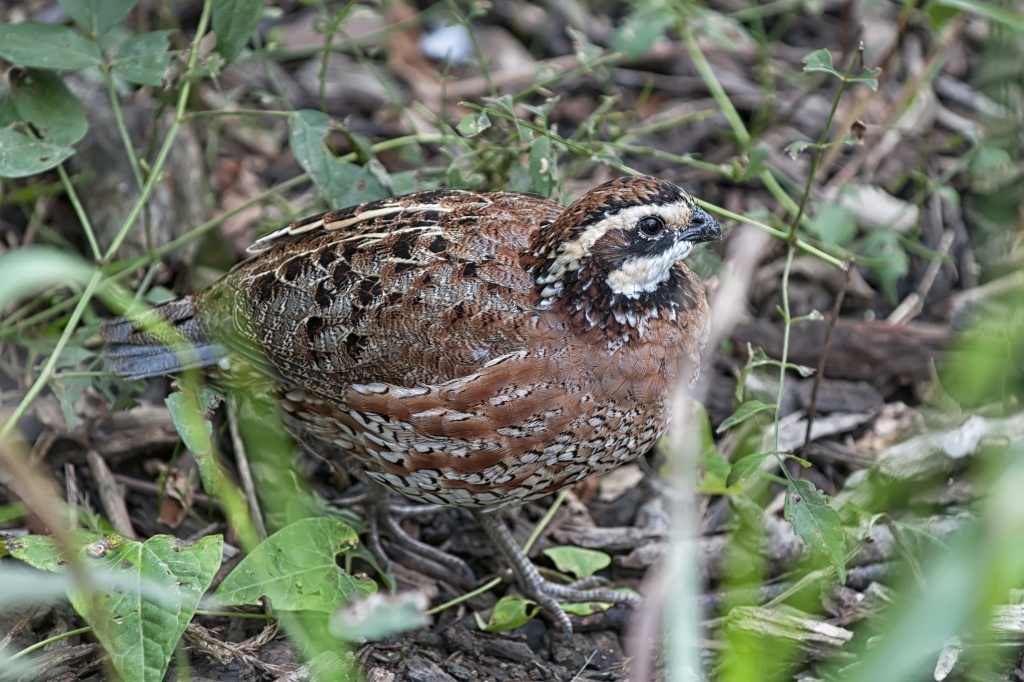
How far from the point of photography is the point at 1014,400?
3955 mm

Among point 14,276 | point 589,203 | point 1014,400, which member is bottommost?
point 1014,400

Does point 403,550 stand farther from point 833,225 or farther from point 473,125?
point 833,225

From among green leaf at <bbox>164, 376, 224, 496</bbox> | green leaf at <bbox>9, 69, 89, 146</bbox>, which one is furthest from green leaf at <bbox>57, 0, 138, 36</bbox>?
green leaf at <bbox>164, 376, 224, 496</bbox>

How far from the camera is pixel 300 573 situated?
321 cm

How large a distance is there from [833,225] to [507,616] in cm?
214

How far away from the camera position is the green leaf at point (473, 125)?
339 cm

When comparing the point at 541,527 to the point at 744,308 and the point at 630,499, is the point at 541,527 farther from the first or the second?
the point at 744,308

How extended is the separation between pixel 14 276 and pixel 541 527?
248 centimetres

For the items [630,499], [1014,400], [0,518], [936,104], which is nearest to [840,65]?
[936,104]

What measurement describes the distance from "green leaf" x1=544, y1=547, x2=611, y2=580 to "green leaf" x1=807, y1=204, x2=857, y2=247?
5.32 feet

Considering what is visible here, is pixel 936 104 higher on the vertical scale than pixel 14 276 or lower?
lower

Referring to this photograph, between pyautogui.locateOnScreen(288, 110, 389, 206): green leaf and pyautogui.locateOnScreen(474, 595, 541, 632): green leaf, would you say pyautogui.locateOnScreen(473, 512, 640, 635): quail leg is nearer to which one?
pyautogui.locateOnScreen(474, 595, 541, 632): green leaf

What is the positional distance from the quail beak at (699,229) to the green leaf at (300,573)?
141cm

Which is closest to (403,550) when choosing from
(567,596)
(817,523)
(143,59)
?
(567,596)
